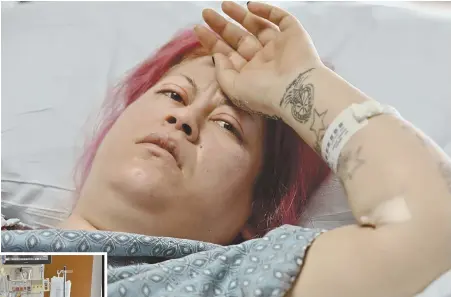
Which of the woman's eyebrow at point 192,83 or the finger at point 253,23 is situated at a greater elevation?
the finger at point 253,23

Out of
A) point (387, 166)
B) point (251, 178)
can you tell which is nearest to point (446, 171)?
point (387, 166)

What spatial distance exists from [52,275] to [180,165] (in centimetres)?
25

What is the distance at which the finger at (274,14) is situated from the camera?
105 cm

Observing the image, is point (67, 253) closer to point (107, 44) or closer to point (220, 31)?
point (220, 31)

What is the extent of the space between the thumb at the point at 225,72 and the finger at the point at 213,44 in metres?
0.02

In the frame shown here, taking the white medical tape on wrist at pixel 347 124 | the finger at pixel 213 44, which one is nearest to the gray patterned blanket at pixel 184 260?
the white medical tape on wrist at pixel 347 124

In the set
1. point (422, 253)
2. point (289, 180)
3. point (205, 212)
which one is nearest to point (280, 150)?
point (289, 180)

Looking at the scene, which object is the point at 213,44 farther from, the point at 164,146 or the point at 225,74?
the point at 164,146

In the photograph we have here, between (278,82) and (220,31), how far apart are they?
0.61 feet

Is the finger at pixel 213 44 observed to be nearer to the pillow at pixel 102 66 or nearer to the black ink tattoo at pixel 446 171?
the pillow at pixel 102 66

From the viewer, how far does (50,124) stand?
1256 mm

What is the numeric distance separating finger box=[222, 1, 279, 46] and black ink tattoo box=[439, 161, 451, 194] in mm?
387

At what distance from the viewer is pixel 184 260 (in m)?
0.86

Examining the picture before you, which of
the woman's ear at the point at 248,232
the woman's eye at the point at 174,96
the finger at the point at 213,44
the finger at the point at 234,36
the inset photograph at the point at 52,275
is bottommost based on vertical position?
the woman's ear at the point at 248,232
